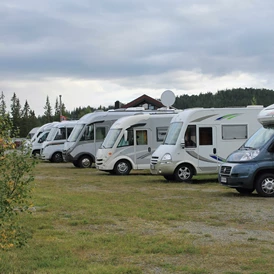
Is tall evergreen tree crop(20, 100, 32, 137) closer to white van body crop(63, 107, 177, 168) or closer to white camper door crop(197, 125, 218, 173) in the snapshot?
white van body crop(63, 107, 177, 168)

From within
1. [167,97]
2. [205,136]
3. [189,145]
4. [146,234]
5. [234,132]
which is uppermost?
[167,97]

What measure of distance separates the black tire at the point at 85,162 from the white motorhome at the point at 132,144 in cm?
503

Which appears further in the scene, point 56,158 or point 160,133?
point 56,158

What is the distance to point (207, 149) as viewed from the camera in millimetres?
19219

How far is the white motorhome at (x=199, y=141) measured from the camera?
61.6 ft

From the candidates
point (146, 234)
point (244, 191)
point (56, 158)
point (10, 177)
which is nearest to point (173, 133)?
point (244, 191)

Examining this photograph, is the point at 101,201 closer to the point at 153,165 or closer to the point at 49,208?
the point at 49,208

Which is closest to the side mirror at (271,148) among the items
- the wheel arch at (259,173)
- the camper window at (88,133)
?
the wheel arch at (259,173)

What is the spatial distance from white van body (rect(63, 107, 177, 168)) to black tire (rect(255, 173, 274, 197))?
1313 centimetres

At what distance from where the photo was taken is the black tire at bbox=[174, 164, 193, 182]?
1883 cm

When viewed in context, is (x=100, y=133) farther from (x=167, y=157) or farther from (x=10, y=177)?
(x=10, y=177)

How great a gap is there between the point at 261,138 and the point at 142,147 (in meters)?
8.69

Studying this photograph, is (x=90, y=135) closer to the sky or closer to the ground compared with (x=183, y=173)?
closer to the sky

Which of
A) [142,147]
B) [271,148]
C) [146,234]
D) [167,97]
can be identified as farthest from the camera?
[167,97]
